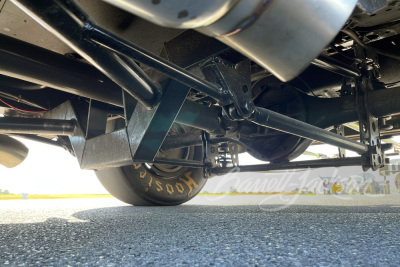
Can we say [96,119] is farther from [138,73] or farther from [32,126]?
[138,73]

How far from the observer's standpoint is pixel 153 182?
8.15 feet

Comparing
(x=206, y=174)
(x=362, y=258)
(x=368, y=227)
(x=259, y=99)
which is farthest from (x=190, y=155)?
(x=362, y=258)

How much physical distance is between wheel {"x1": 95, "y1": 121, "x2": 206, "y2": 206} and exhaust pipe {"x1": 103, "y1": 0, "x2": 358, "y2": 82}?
189cm

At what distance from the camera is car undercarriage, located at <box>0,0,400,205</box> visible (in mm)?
529

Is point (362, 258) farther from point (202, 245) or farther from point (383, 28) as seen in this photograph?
point (383, 28)

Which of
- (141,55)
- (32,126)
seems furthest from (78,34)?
(32,126)

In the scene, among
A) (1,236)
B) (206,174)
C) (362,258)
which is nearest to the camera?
(362,258)

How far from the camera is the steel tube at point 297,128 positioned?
1.23 metres

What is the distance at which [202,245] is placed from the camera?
0.85m

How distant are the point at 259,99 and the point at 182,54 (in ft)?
3.11

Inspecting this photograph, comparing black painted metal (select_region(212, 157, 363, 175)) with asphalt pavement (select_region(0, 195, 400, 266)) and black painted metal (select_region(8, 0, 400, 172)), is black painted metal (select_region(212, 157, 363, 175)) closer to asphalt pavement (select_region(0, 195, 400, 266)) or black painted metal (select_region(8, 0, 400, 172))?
black painted metal (select_region(8, 0, 400, 172))

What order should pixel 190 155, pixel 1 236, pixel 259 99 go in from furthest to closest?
pixel 190 155
pixel 259 99
pixel 1 236

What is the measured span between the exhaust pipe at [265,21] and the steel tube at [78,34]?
246mm

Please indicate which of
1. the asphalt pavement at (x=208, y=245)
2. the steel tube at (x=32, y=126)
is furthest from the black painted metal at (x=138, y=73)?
the steel tube at (x=32, y=126)
